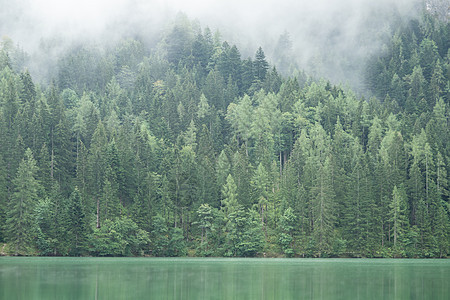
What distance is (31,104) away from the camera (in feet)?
533

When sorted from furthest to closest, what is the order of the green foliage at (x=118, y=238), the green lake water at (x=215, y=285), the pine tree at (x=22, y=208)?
the green foliage at (x=118, y=238), the pine tree at (x=22, y=208), the green lake water at (x=215, y=285)

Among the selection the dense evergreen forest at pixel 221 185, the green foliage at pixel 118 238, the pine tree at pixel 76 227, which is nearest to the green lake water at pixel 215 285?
the pine tree at pixel 76 227

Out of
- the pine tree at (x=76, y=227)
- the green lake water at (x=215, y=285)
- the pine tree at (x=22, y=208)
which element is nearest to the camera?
the green lake water at (x=215, y=285)

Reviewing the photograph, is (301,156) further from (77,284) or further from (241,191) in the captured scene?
(77,284)

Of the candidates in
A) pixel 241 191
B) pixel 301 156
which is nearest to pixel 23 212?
pixel 241 191

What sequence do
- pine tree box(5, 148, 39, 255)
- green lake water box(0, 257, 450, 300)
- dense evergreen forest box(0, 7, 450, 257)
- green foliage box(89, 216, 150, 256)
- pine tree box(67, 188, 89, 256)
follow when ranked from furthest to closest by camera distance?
1. dense evergreen forest box(0, 7, 450, 257)
2. green foliage box(89, 216, 150, 256)
3. pine tree box(67, 188, 89, 256)
4. pine tree box(5, 148, 39, 255)
5. green lake water box(0, 257, 450, 300)

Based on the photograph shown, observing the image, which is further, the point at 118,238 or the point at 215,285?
the point at 118,238

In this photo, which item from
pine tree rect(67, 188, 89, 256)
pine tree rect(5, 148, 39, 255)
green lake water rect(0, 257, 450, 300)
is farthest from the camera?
pine tree rect(67, 188, 89, 256)

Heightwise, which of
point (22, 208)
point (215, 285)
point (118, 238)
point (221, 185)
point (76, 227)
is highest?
point (221, 185)

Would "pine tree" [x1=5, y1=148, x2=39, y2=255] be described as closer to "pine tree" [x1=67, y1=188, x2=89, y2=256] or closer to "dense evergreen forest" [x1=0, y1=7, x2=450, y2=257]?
"dense evergreen forest" [x1=0, y1=7, x2=450, y2=257]

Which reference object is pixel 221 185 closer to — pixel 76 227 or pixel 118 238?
pixel 118 238

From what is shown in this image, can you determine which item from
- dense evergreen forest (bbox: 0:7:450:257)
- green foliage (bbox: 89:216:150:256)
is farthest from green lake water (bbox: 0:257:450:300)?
dense evergreen forest (bbox: 0:7:450:257)

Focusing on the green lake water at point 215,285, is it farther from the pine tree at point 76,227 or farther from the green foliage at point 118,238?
the green foliage at point 118,238

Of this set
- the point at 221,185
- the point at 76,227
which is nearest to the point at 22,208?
the point at 76,227
